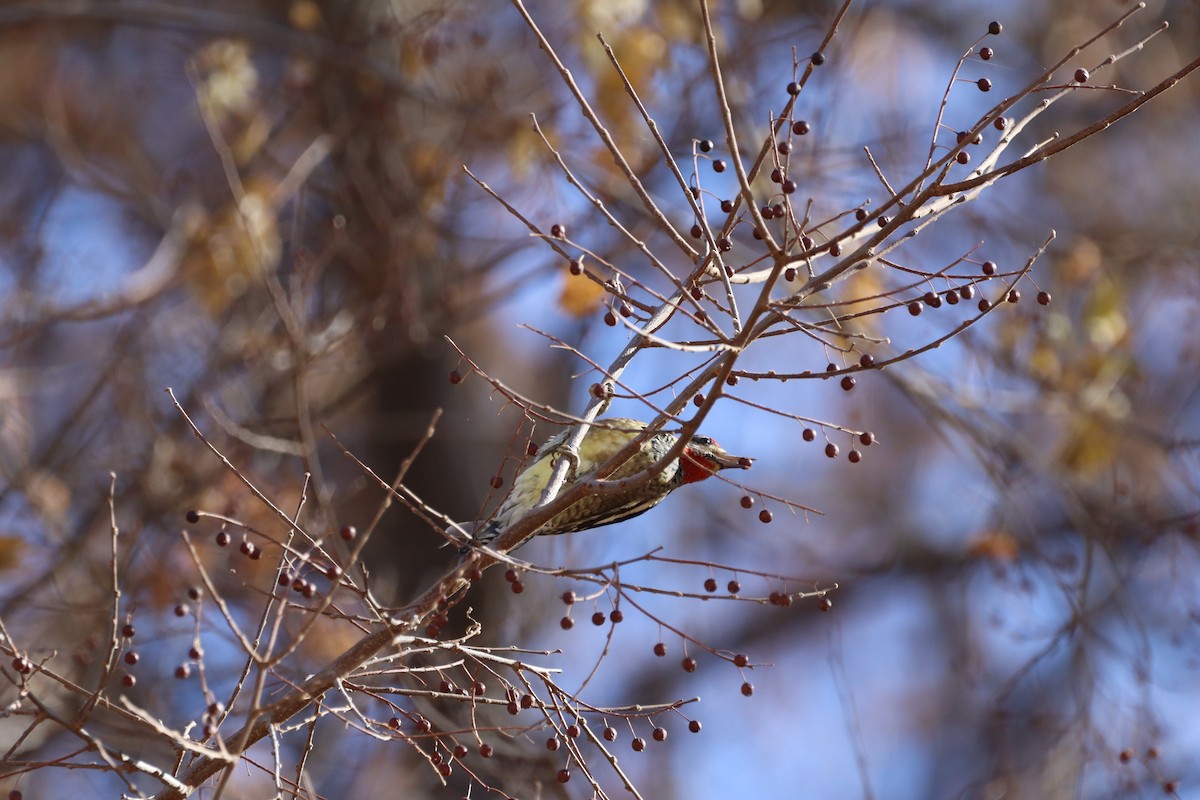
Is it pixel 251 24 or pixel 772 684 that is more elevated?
pixel 251 24

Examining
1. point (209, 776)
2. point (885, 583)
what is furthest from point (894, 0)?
point (209, 776)

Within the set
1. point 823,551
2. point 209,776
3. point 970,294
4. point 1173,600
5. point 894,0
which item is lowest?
point 209,776

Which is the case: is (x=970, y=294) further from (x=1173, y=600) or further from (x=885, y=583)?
(x=885, y=583)

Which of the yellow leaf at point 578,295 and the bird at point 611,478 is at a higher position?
the yellow leaf at point 578,295

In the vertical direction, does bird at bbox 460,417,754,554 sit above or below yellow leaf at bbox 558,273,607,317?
below

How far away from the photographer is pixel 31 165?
10.6 metres

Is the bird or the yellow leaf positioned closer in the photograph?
the bird

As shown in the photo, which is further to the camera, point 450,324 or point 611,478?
point 450,324

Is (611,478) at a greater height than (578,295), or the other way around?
(578,295)

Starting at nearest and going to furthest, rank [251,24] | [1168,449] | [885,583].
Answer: [1168,449]
[251,24]
[885,583]

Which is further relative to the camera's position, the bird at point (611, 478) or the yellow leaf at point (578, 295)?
the yellow leaf at point (578, 295)

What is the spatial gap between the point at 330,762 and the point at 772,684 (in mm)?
8002

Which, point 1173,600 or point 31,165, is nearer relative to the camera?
point 1173,600

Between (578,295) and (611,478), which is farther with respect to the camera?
(578,295)
